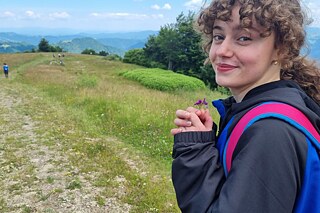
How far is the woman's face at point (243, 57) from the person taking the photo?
1.53 m

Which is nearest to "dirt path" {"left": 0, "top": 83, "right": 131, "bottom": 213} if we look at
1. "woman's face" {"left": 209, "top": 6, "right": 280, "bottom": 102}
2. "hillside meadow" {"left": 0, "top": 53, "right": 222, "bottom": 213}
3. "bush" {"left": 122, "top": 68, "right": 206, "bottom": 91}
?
"hillside meadow" {"left": 0, "top": 53, "right": 222, "bottom": 213}

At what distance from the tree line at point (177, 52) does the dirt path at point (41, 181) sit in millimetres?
37420

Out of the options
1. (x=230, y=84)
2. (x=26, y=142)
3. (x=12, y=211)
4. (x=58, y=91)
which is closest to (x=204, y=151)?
(x=230, y=84)

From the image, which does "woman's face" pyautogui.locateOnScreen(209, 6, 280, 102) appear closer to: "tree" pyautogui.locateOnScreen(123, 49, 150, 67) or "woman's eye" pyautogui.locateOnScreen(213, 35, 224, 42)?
"woman's eye" pyautogui.locateOnScreen(213, 35, 224, 42)

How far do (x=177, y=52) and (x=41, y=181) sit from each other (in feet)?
145

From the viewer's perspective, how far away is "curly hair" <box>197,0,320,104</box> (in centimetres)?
148

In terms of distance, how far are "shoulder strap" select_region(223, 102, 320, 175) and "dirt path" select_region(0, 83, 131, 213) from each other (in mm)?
4404

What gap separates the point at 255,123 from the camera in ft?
4.08

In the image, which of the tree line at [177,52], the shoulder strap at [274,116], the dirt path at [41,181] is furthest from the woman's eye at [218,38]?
the tree line at [177,52]

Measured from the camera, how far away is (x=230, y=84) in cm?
164

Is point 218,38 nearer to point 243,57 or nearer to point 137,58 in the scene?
point 243,57

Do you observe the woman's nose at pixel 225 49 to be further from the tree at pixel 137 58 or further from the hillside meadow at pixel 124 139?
the tree at pixel 137 58

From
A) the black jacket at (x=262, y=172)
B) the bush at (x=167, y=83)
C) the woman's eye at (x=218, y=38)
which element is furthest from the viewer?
the bush at (x=167, y=83)

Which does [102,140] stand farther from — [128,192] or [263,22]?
[263,22]
